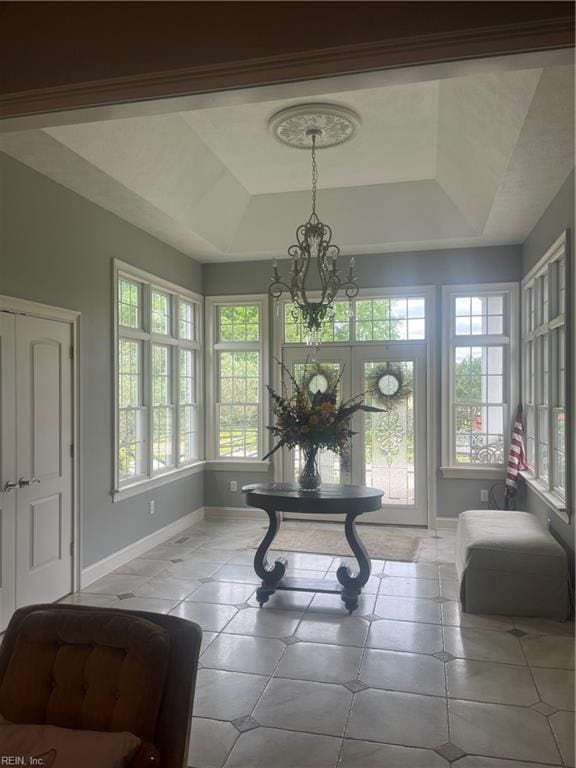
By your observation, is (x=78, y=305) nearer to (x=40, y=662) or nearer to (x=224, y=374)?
(x=224, y=374)

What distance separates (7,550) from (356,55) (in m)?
3.54

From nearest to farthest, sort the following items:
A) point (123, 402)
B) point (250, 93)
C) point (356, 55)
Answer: point (356, 55)
point (250, 93)
point (123, 402)

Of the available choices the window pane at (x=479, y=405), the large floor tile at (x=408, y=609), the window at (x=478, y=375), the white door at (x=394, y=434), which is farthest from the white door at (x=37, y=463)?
the window pane at (x=479, y=405)

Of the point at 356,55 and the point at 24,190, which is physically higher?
the point at 24,190

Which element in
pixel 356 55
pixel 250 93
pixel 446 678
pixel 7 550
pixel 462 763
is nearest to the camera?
pixel 356 55

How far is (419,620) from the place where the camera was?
389 centimetres

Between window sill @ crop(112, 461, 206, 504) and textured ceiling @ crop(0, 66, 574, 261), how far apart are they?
2.44 m

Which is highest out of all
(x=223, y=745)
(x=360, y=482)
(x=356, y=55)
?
(x=356, y=55)

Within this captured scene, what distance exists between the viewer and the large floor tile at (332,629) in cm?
358

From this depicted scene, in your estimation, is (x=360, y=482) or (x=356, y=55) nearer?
(x=356, y=55)

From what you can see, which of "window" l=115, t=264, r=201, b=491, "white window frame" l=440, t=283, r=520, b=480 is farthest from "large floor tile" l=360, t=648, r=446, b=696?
"white window frame" l=440, t=283, r=520, b=480

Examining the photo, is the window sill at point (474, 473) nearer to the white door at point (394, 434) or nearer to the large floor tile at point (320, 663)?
the white door at point (394, 434)

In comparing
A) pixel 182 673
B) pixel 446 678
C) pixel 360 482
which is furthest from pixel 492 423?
pixel 182 673

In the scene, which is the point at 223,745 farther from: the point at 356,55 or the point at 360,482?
the point at 360,482
